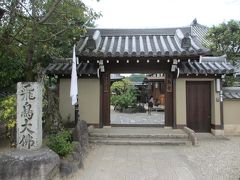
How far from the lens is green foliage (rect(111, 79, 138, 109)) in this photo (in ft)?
80.9

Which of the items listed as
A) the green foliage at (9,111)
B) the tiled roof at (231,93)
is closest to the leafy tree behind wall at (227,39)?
the tiled roof at (231,93)

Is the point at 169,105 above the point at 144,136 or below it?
above

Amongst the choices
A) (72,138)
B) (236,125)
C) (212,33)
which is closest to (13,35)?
(72,138)

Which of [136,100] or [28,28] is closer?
[28,28]

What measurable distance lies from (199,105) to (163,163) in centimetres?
556

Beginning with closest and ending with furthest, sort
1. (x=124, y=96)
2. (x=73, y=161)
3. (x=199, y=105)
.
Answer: (x=73, y=161) → (x=199, y=105) → (x=124, y=96)

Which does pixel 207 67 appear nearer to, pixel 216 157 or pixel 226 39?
pixel 226 39

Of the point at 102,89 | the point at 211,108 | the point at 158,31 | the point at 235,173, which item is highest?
the point at 158,31

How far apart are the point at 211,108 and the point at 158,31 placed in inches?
187

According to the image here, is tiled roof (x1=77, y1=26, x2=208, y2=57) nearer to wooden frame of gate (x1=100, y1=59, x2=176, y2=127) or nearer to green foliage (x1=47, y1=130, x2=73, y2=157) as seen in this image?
wooden frame of gate (x1=100, y1=59, x2=176, y2=127)

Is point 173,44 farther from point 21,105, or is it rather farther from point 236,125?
point 21,105

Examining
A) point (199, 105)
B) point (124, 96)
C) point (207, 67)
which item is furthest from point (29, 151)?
point (124, 96)

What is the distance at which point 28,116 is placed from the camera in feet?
22.9

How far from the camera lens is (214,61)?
13.5 m
